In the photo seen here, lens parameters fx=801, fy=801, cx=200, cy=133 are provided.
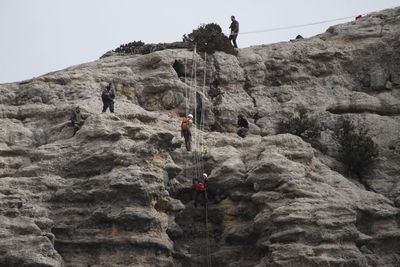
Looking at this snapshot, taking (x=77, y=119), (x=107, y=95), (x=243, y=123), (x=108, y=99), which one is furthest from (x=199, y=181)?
(x=243, y=123)

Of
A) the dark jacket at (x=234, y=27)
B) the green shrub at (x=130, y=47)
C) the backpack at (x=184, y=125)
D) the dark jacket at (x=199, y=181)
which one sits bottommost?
the dark jacket at (x=199, y=181)

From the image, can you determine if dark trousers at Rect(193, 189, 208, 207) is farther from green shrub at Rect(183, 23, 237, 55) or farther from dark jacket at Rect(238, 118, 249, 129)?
green shrub at Rect(183, 23, 237, 55)

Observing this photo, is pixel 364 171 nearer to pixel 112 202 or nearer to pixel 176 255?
pixel 176 255

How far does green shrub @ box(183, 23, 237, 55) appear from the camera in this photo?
43.6 metres

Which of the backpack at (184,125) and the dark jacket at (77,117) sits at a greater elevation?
the dark jacket at (77,117)

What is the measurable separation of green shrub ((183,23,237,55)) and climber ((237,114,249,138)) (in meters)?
5.84

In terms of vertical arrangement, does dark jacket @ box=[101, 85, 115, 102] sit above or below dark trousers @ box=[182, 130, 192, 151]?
above

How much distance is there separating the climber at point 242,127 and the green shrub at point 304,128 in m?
1.72

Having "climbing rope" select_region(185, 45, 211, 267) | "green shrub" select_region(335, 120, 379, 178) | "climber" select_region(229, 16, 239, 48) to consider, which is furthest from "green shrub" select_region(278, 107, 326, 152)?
"climber" select_region(229, 16, 239, 48)

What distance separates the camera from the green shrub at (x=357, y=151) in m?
36.1

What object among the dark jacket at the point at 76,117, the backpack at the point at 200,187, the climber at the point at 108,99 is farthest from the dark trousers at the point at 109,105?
the backpack at the point at 200,187

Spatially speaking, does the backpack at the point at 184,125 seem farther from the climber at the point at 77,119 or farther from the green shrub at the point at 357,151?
the green shrub at the point at 357,151

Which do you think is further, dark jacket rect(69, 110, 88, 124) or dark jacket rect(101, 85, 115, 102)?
dark jacket rect(101, 85, 115, 102)

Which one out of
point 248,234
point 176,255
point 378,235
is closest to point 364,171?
point 378,235
